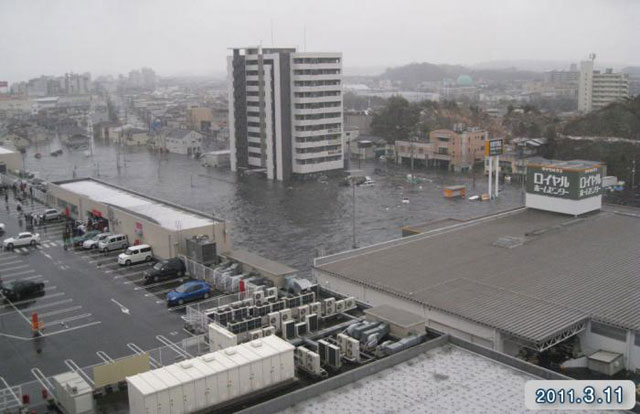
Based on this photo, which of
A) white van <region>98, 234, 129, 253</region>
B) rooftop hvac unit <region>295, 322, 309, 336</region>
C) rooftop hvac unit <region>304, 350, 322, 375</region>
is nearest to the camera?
rooftop hvac unit <region>304, 350, 322, 375</region>

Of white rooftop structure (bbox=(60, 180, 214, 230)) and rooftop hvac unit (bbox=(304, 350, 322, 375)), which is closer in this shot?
rooftop hvac unit (bbox=(304, 350, 322, 375))

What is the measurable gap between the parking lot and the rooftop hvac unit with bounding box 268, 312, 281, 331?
106 cm

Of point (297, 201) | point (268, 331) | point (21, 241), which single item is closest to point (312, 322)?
point (268, 331)

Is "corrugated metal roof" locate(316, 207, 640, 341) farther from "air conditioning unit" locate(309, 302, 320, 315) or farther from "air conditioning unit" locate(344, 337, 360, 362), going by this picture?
"air conditioning unit" locate(344, 337, 360, 362)

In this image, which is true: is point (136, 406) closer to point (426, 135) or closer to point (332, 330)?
point (332, 330)

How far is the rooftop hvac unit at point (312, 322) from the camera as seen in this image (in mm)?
6070

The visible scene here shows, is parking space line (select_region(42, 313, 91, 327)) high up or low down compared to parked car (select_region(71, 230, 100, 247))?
down

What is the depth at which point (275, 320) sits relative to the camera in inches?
244

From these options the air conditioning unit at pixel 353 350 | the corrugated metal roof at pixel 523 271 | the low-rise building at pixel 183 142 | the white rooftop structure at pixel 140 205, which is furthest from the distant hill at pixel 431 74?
the air conditioning unit at pixel 353 350

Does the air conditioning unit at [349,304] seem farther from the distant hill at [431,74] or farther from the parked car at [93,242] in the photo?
the distant hill at [431,74]

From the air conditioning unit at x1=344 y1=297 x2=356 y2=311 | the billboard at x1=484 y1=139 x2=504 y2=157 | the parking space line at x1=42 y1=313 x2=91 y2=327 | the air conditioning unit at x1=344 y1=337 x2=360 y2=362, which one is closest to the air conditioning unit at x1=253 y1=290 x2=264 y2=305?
the air conditioning unit at x1=344 y1=297 x2=356 y2=311

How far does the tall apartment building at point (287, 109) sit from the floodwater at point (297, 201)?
1176 millimetres

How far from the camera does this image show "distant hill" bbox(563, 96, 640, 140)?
83.1 feet

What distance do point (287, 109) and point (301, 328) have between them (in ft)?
58.9
